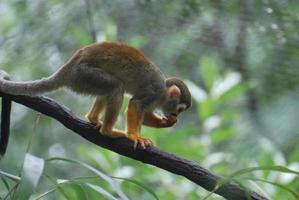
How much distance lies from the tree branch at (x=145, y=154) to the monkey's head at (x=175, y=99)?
546 mm

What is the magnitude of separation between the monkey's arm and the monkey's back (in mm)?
101

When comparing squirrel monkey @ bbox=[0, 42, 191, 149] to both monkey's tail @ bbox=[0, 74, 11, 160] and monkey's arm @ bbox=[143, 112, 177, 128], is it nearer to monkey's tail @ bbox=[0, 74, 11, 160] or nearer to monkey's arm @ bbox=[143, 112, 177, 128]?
monkey's arm @ bbox=[143, 112, 177, 128]

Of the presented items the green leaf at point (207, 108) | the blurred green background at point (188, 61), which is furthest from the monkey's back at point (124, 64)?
the green leaf at point (207, 108)

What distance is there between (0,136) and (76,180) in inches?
13.9

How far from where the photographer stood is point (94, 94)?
2.16 metres

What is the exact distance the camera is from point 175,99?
8.18 ft

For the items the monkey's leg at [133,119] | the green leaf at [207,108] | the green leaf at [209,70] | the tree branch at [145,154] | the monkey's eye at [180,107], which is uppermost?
the tree branch at [145,154]

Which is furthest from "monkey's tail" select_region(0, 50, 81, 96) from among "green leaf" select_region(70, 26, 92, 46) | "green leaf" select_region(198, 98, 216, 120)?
"green leaf" select_region(198, 98, 216, 120)

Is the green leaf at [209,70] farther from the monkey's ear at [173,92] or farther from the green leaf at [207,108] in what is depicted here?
the monkey's ear at [173,92]

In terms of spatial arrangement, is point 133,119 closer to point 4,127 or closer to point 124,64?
point 124,64

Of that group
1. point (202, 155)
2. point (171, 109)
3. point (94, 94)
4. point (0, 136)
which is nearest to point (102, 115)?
point (94, 94)

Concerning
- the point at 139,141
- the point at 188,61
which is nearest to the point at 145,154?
the point at 139,141

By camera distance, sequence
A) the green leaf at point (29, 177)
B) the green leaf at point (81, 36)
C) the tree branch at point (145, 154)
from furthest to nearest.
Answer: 1. the green leaf at point (81, 36)
2. the tree branch at point (145, 154)
3. the green leaf at point (29, 177)

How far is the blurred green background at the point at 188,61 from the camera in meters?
3.20
